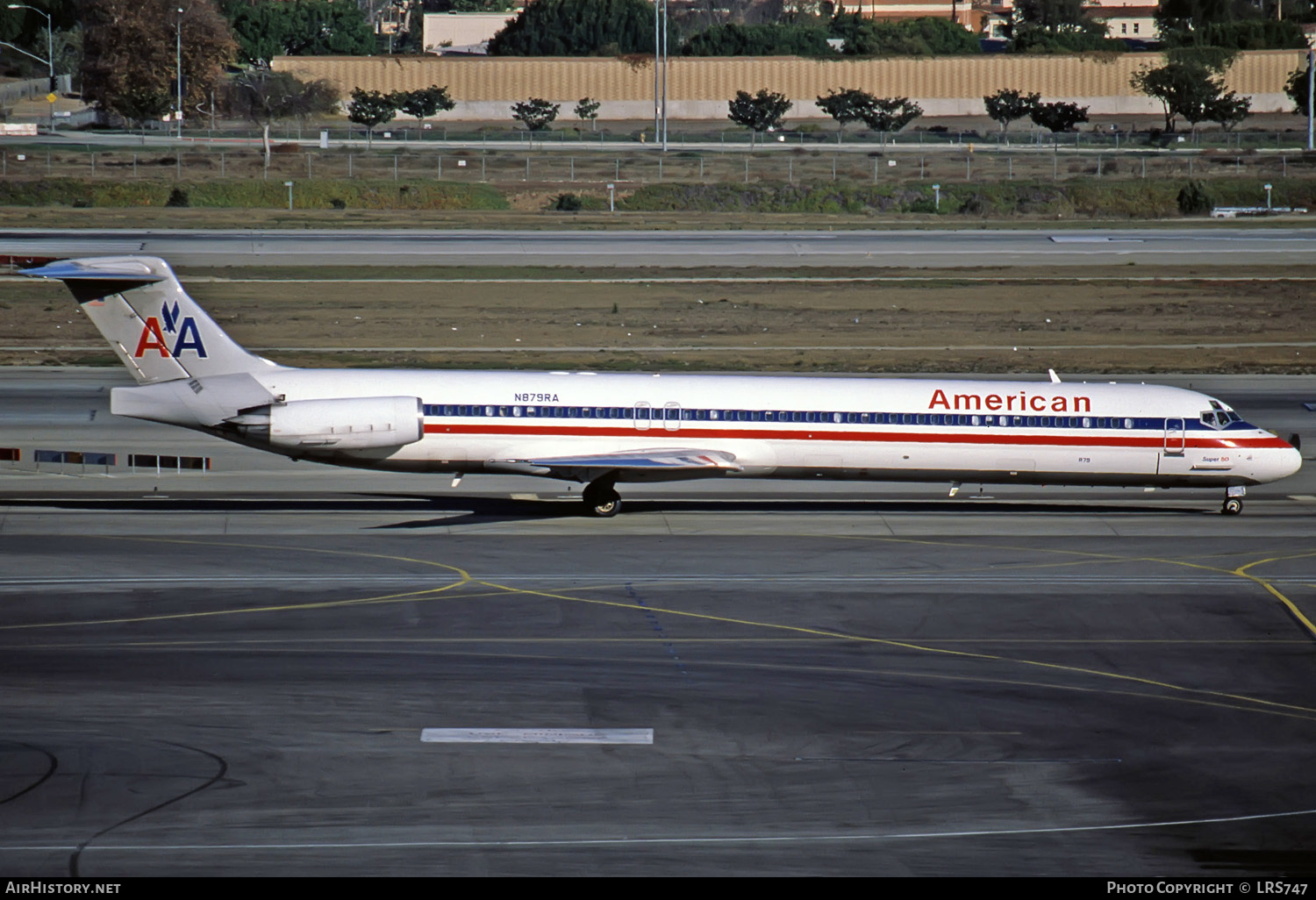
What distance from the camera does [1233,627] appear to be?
76.4 ft

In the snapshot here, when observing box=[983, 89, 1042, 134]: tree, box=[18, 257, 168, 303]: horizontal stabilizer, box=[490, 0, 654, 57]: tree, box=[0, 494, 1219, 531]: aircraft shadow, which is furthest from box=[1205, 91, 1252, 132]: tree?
box=[18, 257, 168, 303]: horizontal stabilizer

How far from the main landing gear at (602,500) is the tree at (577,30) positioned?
127 meters

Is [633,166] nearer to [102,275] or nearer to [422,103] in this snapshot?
[422,103]

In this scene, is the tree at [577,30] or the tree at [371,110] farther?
the tree at [577,30]

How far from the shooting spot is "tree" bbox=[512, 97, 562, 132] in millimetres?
125625

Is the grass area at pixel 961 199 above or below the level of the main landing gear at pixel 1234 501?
above

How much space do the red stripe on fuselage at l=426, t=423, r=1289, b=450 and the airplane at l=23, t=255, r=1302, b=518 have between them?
0.03 metres

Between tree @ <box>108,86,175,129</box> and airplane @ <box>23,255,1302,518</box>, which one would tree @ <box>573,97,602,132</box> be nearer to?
tree @ <box>108,86,175,129</box>

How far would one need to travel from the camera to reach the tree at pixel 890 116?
122 metres

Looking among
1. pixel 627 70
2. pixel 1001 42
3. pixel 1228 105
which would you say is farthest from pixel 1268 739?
pixel 1001 42

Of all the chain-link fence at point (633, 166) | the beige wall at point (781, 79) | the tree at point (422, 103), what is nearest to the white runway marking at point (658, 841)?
the chain-link fence at point (633, 166)

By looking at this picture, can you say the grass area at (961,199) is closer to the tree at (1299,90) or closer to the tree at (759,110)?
the tree at (759,110)

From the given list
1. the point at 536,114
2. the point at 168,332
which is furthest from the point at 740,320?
the point at 536,114

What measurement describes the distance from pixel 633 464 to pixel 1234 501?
14.0 meters
